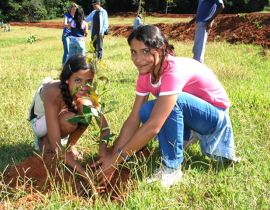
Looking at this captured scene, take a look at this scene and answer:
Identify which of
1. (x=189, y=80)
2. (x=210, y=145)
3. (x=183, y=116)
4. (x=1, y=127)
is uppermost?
(x=189, y=80)

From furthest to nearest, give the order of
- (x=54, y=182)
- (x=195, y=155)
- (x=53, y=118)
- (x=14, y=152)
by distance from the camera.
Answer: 1. (x=14, y=152)
2. (x=195, y=155)
3. (x=53, y=118)
4. (x=54, y=182)

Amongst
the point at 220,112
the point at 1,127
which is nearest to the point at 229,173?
the point at 220,112

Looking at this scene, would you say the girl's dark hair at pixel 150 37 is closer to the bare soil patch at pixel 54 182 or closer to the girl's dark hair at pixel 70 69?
the girl's dark hair at pixel 70 69

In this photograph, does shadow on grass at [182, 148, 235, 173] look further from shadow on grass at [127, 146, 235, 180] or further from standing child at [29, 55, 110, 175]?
standing child at [29, 55, 110, 175]

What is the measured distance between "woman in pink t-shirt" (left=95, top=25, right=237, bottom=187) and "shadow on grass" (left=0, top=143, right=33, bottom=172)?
3.31 feet

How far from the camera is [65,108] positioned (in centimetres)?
357

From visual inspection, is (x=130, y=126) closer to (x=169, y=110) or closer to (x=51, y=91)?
(x=169, y=110)

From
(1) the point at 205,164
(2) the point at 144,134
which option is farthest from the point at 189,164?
(2) the point at 144,134

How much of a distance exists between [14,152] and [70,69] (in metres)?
1.08

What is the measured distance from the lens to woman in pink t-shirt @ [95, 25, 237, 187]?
9.50ft

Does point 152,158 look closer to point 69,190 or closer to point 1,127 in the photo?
point 69,190

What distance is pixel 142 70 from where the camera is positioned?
9.86 feet

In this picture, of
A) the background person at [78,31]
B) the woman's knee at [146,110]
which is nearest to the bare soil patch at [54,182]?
the woman's knee at [146,110]

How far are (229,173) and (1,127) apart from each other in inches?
98.9
